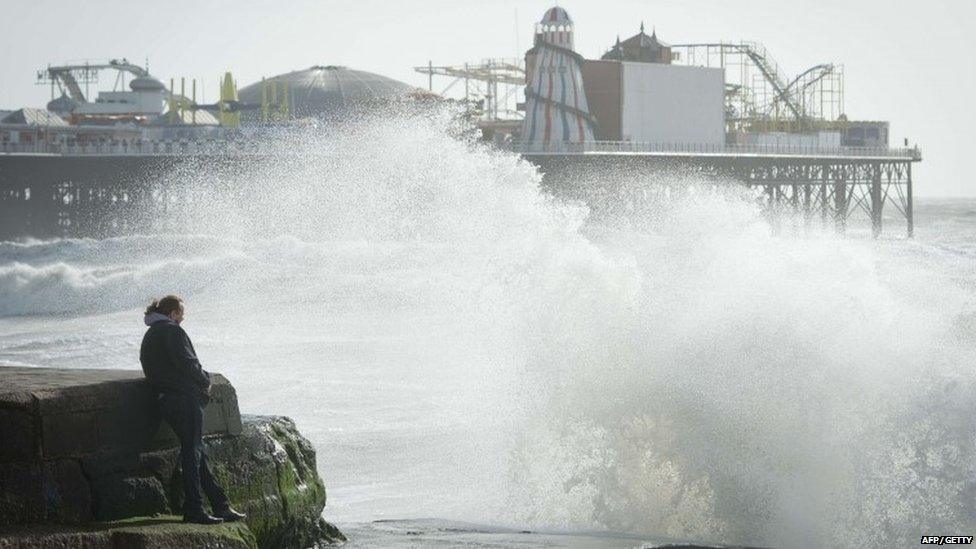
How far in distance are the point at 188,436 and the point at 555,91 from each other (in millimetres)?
56096

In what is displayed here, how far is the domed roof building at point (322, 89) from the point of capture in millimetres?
102500

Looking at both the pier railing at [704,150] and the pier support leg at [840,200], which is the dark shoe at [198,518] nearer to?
the pier railing at [704,150]

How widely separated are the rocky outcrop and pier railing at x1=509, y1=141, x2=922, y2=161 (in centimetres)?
4914

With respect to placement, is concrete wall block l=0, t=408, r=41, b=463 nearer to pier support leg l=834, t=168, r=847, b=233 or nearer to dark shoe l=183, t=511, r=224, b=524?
dark shoe l=183, t=511, r=224, b=524

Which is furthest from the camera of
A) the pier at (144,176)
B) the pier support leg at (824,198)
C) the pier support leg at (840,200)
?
the pier support leg at (840,200)

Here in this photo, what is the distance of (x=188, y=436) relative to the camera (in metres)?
6.91

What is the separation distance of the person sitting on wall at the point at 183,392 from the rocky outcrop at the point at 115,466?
4.2 inches

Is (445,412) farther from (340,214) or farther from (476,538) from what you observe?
(340,214)

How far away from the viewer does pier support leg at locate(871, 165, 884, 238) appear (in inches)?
2901

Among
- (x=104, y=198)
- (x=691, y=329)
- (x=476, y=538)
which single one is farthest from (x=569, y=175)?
(x=476, y=538)

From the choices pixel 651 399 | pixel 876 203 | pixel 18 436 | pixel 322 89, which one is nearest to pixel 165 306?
pixel 18 436

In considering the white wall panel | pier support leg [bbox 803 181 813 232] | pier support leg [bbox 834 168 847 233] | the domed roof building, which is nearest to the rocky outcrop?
the white wall panel

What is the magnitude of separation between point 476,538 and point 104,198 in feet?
174

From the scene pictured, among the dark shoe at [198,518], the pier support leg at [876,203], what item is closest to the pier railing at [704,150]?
the pier support leg at [876,203]
